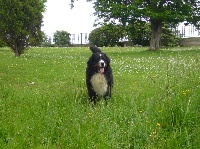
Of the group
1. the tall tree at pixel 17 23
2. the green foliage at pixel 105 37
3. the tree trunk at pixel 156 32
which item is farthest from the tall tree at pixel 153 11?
the green foliage at pixel 105 37

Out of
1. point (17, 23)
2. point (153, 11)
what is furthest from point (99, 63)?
point (153, 11)

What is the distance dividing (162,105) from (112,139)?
117 centimetres

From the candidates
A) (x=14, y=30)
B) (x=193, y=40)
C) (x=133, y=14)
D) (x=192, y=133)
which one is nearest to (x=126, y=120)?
(x=192, y=133)

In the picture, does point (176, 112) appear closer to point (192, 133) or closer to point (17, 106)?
point (192, 133)

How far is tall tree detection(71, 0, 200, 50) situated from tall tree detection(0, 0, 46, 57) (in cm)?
762

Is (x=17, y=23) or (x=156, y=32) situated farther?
(x=156, y=32)

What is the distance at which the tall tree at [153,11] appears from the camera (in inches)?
973

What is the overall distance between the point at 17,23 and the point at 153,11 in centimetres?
1085

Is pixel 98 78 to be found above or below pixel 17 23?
below

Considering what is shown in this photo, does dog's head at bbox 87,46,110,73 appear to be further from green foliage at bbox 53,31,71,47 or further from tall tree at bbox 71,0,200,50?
green foliage at bbox 53,31,71,47

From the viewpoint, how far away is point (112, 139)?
384 cm

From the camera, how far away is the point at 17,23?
19609 millimetres

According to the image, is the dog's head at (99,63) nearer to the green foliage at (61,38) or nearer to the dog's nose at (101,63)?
the dog's nose at (101,63)

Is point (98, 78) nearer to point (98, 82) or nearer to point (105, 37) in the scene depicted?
point (98, 82)
